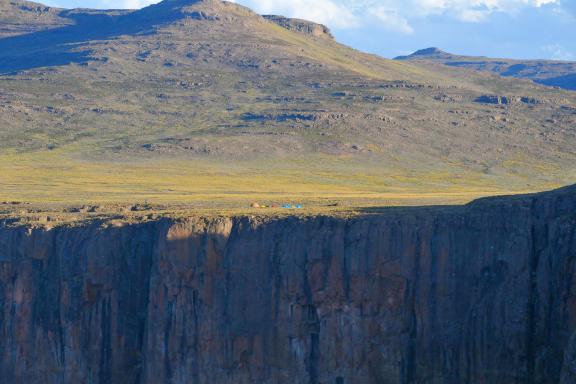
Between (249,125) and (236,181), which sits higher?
(249,125)

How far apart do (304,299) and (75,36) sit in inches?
4634

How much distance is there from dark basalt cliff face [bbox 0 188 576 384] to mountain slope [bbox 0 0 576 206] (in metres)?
15.3

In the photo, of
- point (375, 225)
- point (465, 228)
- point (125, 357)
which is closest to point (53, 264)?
point (125, 357)

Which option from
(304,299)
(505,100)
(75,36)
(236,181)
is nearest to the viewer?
(304,299)

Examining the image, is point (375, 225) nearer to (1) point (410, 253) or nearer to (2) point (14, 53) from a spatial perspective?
Answer: (1) point (410, 253)

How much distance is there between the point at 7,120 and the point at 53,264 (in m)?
63.0

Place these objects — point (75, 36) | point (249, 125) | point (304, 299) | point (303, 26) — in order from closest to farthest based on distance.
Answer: point (304, 299) → point (249, 125) → point (75, 36) → point (303, 26)

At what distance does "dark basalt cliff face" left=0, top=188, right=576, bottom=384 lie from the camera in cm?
4478

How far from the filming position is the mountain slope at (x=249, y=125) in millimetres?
87000

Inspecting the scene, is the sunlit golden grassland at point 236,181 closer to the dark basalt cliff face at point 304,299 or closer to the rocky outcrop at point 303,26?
the dark basalt cliff face at point 304,299

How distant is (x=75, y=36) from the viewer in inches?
6225

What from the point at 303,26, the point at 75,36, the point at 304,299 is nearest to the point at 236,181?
the point at 304,299

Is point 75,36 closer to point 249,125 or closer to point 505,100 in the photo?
point 249,125

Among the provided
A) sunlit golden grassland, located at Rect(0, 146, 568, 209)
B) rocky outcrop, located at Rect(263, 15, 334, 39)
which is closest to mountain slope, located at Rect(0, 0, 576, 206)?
sunlit golden grassland, located at Rect(0, 146, 568, 209)
